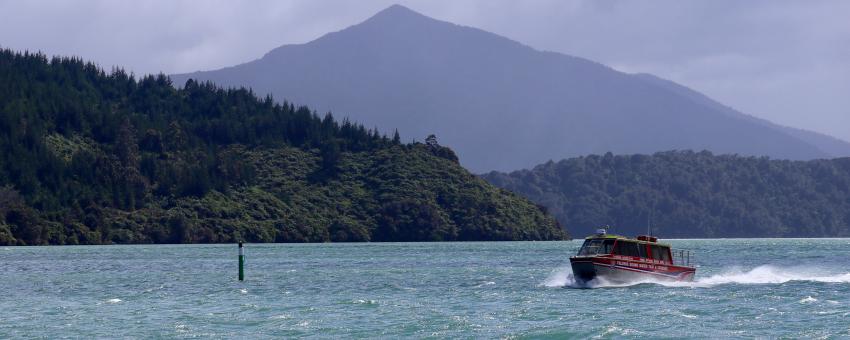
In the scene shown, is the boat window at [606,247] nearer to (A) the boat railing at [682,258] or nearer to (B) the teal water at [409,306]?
(B) the teal water at [409,306]

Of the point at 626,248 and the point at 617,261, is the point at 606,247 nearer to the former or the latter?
the point at 617,261

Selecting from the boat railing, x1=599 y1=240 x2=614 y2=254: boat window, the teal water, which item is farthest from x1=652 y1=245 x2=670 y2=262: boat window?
x1=599 y1=240 x2=614 y2=254: boat window

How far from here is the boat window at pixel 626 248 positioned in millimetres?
82750

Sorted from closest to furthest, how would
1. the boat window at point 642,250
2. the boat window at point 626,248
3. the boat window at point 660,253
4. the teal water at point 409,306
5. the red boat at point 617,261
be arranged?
the teal water at point 409,306 → the red boat at point 617,261 → the boat window at point 626,248 → the boat window at point 642,250 → the boat window at point 660,253

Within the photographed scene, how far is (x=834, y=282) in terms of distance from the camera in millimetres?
90812

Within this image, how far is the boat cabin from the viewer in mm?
82438

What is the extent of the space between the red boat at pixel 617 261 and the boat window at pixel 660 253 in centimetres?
36

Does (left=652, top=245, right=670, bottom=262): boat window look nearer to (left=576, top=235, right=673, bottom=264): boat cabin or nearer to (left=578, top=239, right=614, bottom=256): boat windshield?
(left=576, top=235, right=673, bottom=264): boat cabin

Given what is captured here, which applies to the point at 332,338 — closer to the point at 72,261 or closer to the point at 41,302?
the point at 41,302

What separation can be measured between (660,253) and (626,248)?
532 cm

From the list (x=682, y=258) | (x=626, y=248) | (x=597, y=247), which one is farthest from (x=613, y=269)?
(x=682, y=258)

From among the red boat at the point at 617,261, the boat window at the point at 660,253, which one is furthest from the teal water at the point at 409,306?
the boat window at the point at 660,253

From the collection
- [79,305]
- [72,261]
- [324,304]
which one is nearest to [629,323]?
[324,304]

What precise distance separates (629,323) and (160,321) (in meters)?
21.7
